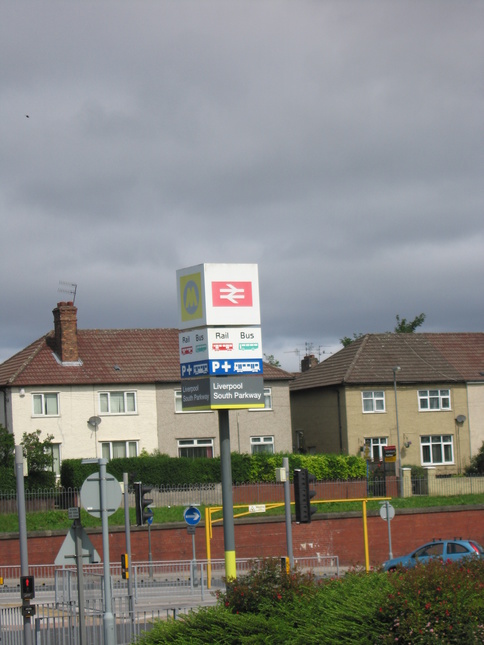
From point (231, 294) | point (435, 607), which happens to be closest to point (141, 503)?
point (231, 294)

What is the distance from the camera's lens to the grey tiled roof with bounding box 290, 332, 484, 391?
5403 centimetres

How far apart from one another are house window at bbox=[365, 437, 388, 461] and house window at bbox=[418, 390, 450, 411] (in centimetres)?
295

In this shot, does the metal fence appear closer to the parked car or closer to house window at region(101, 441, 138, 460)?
the parked car

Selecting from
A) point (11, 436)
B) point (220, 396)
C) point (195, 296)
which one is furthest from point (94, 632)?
point (11, 436)

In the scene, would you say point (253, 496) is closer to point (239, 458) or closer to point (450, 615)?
point (239, 458)

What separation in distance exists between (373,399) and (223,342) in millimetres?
35089

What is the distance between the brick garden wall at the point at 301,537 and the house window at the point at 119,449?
1237 centimetres

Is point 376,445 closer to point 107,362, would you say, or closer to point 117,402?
point 117,402

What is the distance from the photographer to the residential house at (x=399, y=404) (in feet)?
174

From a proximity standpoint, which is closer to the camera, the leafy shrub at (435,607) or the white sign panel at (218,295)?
the leafy shrub at (435,607)

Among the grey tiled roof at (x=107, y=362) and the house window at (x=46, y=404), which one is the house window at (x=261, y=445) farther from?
the house window at (x=46, y=404)

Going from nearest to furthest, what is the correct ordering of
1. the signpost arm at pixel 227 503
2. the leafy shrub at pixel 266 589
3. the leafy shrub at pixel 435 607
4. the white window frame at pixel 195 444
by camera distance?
the leafy shrub at pixel 435 607, the leafy shrub at pixel 266 589, the signpost arm at pixel 227 503, the white window frame at pixel 195 444

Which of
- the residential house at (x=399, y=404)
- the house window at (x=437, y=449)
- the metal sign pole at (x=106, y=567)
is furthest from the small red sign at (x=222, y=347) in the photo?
the house window at (x=437, y=449)

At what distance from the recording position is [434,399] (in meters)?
54.5
